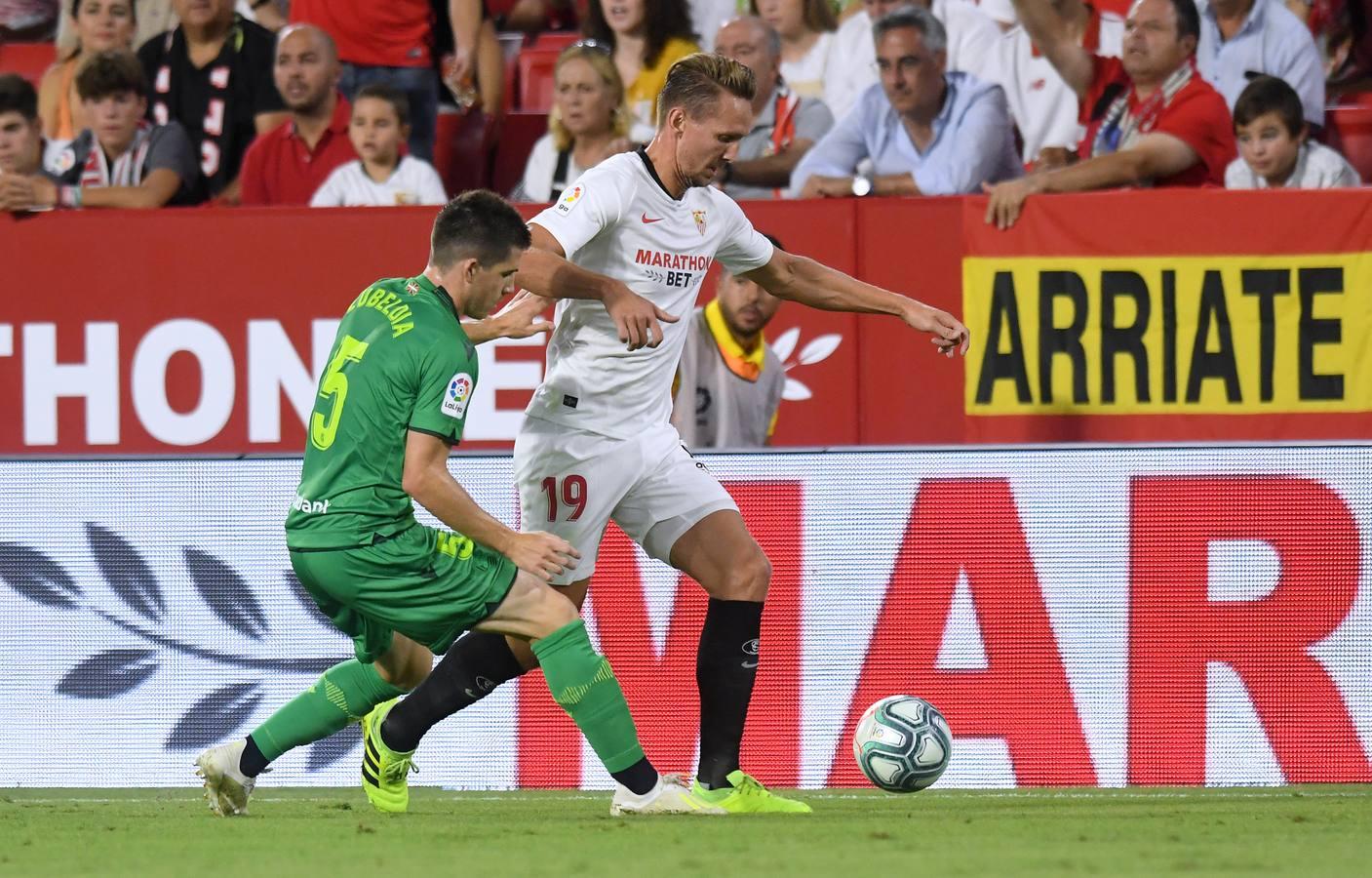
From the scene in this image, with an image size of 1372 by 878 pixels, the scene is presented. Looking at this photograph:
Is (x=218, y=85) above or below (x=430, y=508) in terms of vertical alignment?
above

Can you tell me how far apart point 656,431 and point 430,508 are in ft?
3.54

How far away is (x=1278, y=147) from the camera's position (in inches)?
338

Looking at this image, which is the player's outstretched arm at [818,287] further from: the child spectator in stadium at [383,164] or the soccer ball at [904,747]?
the child spectator in stadium at [383,164]

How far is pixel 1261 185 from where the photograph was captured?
8.70 metres

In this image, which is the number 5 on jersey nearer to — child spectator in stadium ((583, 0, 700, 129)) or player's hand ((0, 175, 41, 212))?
player's hand ((0, 175, 41, 212))

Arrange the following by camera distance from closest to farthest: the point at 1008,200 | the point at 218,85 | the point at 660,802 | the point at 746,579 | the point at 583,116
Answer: the point at 660,802 < the point at 746,579 < the point at 1008,200 < the point at 583,116 < the point at 218,85

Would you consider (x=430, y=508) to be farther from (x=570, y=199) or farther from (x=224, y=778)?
(x=224, y=778)

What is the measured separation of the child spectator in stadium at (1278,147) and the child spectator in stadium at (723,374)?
2.12 metres

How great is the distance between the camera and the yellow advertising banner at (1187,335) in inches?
324

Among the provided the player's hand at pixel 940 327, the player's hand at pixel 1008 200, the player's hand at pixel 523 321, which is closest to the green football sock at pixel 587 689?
the player's hand at pixel 523 321

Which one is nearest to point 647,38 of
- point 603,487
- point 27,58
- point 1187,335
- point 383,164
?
point 383,164

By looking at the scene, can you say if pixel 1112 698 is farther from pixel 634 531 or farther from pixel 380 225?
pixel 380 225

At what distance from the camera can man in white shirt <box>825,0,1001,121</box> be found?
32.5 ft

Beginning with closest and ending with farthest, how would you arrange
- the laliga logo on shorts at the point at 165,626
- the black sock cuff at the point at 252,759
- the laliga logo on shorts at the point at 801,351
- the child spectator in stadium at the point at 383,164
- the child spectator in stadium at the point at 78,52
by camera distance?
the black sock cuff at the point at 252,759 < the laliga logo on shorts at the point at 165,626 < the laliga logo on shorts at the point at 801,351 < the child spectator in stadium at the point at 383,164 < the child spectator in stadium at the point at 78,52
